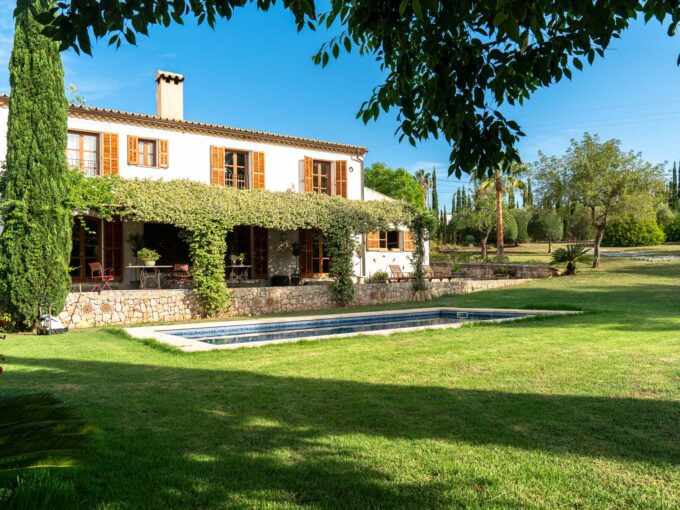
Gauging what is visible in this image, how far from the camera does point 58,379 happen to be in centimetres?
609

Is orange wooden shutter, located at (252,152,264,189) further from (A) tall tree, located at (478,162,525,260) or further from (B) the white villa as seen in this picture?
(A) tall tree, located at (478,162,525,260)

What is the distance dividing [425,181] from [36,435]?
58768mm

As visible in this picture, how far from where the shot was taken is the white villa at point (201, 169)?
16.1m

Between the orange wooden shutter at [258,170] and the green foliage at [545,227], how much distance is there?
26.6 meters

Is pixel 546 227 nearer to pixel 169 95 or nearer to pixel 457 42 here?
pixel 169 95

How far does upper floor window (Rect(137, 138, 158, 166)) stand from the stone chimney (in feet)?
4.89

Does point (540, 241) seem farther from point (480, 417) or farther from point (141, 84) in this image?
point (480, 417)

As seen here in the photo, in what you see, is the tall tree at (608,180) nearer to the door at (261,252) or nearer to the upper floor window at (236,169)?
the door at (261,252)

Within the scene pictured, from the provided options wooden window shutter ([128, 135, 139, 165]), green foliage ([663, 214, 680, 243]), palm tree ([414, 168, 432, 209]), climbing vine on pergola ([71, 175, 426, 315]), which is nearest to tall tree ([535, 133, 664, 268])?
climbing vine on pergola ([71, 175, 426, 315])

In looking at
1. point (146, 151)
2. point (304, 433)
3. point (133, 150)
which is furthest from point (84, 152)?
point (304, 433)

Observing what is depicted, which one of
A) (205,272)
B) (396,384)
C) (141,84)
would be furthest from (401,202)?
(396,384)

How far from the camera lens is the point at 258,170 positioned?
1905 centimetres

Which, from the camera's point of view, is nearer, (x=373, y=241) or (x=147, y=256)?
(x=147, y=256)

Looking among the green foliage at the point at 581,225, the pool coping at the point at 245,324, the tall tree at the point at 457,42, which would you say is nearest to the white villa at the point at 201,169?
the pool coping at the point at 245,324
